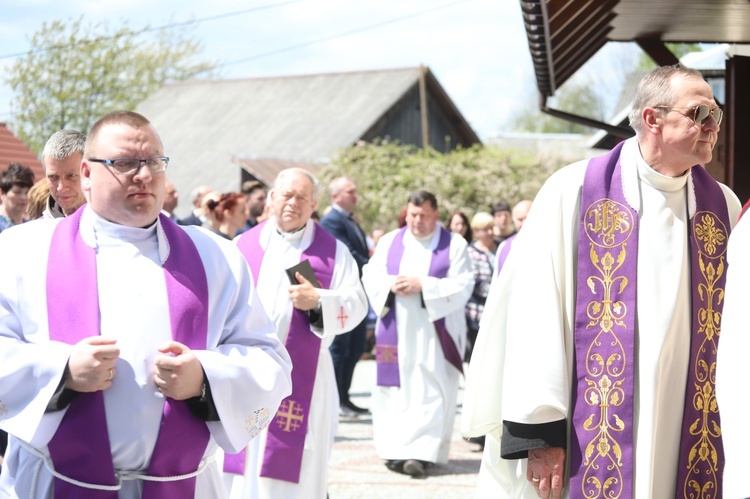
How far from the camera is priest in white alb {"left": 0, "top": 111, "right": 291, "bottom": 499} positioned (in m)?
3.21

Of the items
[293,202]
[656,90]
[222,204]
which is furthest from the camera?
[222,204]

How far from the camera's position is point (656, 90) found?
384 cm

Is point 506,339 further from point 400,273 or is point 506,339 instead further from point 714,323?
point 400,273

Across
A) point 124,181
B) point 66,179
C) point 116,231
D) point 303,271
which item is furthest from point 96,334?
point 303,271

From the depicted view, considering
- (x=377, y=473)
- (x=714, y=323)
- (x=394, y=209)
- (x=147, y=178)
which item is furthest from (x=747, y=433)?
(x=394, y=209)

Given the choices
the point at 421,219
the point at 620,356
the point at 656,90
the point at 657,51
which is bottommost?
the point at 620,356

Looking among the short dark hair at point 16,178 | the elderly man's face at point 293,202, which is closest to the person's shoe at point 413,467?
the elderly man's face at point 293,202

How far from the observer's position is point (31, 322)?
333 cm

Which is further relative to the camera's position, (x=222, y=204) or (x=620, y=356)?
(x=222, y=204)

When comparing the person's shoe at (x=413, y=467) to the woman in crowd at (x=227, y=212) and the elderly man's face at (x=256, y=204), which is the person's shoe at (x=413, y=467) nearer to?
the woman in crowd at (x=227, y=212)

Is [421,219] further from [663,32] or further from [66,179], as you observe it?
[66,179]

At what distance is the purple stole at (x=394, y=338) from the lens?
902 cm

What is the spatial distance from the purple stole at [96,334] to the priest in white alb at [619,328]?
1044 millimetres

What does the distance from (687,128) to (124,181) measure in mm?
1860
